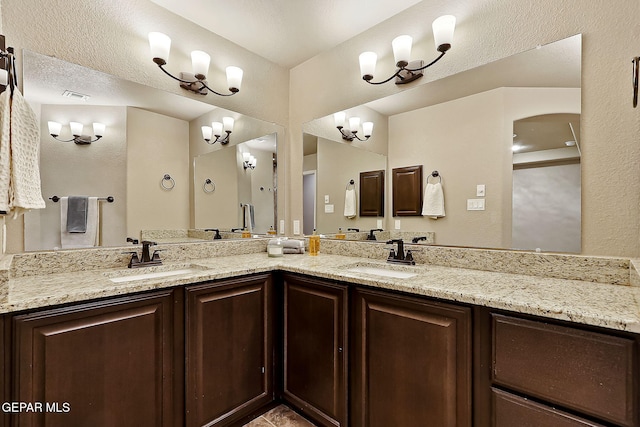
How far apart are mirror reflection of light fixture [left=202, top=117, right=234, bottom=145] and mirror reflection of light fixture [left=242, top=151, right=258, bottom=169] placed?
0.72 ft

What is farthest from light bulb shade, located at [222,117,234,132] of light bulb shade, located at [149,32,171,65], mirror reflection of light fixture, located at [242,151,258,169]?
light bulb shade, located at [149,32,171,65]

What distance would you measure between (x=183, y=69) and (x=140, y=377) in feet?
6.31

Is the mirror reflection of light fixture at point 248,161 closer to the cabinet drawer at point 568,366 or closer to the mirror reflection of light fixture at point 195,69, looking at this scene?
the mirror reflection of light fixture at point 195,69

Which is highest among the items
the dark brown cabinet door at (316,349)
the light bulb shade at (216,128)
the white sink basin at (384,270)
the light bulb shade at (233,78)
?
the light bulb shade at (233,78)

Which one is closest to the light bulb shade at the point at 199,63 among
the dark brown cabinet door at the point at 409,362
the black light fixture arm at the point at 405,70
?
the black light fixture arm at the point at 405,70

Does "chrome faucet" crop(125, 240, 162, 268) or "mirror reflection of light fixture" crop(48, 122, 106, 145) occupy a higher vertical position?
"mirror reflection of light fixture" crop(48, 122, 106, 145)

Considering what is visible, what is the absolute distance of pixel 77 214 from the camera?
5.28 feet

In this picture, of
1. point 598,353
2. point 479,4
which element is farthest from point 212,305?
point 479,4

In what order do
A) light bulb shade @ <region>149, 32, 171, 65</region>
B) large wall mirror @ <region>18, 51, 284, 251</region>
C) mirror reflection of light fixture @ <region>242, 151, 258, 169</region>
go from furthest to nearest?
mirror reflection of light fixture @ <region>242, 151, 258, 169</region> → light bulb shade @ <region>149, 32, 171, 65</region> → large wall mirror @ <region>18, 51, 284, 251</region>

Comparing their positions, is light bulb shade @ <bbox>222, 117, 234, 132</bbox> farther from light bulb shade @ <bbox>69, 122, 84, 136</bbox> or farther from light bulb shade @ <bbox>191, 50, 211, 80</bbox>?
light bulb shade @ <bbox>69, 122, 84, 136</bbox>

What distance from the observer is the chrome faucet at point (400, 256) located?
71.3 inches

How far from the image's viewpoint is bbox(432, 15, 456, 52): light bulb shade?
1.69 metres

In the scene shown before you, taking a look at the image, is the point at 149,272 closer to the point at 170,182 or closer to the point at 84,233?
the point at 84,233

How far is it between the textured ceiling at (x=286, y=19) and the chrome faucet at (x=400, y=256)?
1586 millimetres
